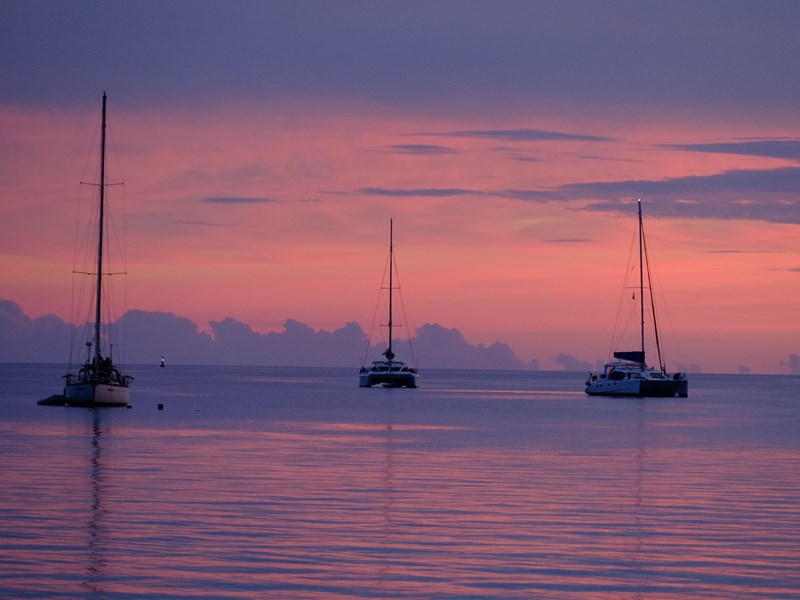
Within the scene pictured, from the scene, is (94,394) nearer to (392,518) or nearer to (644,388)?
(392,518)

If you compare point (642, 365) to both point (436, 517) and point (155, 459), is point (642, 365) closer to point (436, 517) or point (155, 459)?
point (155, 459)

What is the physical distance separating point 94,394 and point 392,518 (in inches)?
2170

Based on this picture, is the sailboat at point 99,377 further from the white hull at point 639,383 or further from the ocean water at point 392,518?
the white hull at point 639,383

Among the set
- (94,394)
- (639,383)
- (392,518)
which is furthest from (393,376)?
(392,518)

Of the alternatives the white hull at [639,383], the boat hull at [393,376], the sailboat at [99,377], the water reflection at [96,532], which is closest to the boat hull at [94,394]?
the sailboat at [99,377]

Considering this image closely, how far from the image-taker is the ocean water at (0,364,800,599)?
70.9 ft

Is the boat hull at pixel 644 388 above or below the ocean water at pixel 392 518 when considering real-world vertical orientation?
above

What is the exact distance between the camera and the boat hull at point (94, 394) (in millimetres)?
80750

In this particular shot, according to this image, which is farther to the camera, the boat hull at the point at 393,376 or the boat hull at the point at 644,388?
the boat hull at the point at 393,376

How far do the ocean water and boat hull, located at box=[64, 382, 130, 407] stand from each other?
18201 millimetres

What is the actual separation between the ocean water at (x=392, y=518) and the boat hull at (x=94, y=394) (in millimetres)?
18201

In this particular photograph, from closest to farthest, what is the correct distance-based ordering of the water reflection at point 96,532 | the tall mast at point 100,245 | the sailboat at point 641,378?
the water reflection at point 96,532, the tall mast at point 100,245, the sailboat at point 641,378

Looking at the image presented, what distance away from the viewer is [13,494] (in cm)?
3331

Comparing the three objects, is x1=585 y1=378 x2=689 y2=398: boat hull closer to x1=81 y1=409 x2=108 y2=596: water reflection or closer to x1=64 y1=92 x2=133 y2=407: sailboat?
x1=64 y1=92 x2=133 y2=407: sailboat
